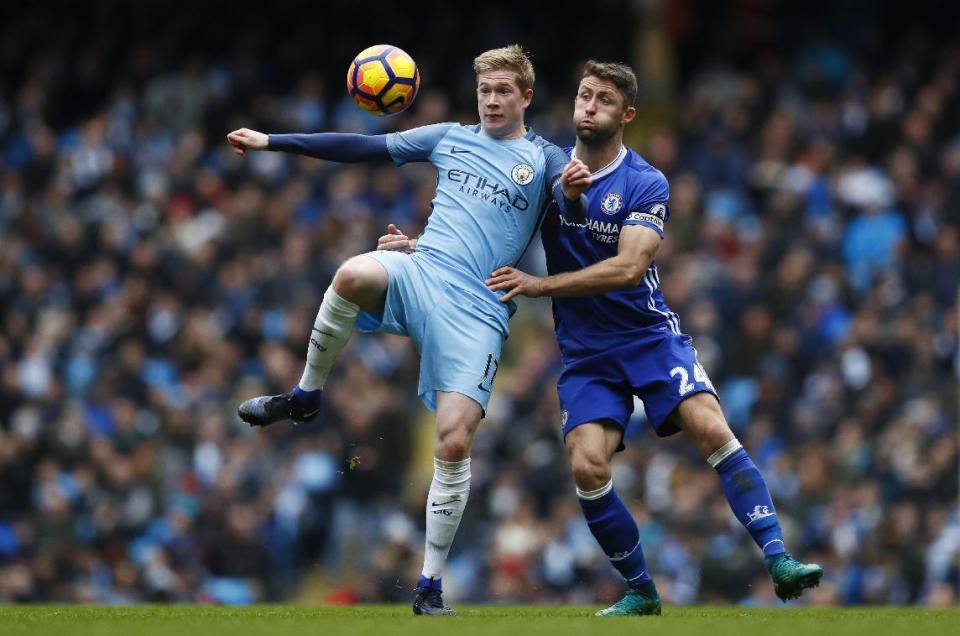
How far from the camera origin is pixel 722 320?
51.5 ft

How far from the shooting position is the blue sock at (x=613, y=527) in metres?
8.56

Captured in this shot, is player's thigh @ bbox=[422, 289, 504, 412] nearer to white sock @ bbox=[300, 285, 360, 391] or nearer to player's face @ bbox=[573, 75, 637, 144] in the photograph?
white sock @ bbox=[300, 285, 360, 391]

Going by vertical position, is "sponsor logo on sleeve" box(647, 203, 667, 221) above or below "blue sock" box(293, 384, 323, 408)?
above

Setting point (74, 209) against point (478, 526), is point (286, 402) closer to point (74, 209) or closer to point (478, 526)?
point (478, 526)

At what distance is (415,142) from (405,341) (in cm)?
763

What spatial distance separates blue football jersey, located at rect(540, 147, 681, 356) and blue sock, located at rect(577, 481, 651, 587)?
75cm

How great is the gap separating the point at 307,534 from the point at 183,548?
1.13 metres

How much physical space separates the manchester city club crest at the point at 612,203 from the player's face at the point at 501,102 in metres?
0.59

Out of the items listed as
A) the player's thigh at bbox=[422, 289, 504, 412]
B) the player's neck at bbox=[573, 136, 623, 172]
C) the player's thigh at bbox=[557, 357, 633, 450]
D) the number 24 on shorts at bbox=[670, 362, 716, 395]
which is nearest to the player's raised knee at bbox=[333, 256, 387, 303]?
the player's thigh at bbox=[422, 289, 504, 412]

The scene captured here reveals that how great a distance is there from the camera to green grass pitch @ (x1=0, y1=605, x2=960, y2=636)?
23.7 ft

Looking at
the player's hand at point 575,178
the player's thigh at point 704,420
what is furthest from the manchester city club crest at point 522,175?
the player's thigh at point 704,420

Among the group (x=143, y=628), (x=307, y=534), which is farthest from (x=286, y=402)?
(x=307, y=534)

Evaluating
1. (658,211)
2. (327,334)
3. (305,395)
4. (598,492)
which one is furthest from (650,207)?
(305,395)

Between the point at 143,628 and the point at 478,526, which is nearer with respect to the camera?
the point at 143,628
